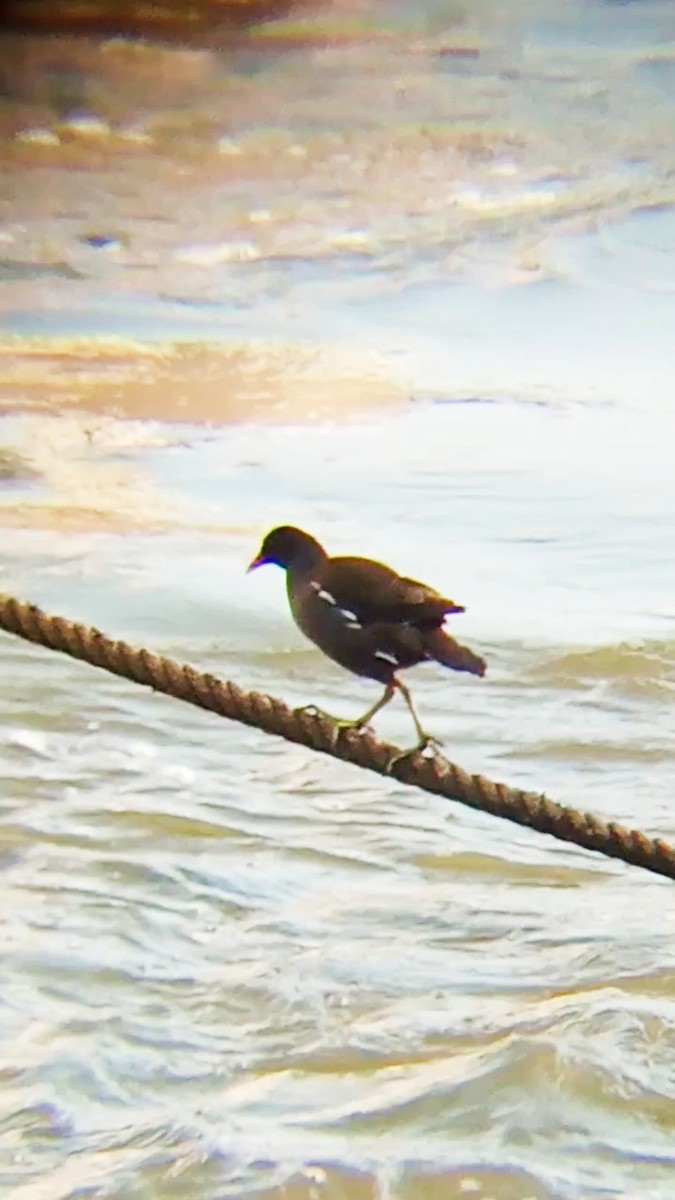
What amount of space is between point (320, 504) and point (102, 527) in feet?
0.73

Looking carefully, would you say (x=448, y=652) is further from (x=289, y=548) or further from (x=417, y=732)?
(x=289, y=548)

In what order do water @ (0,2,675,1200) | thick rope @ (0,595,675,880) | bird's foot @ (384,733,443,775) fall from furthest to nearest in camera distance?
bird's foot @ (384,733,443,775), water @ (0,2,675,1200), thick rope @ (0,595,675,880)

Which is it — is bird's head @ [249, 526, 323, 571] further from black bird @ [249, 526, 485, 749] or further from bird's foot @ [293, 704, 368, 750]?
bird's foot @ [293, 704, 368, 750]

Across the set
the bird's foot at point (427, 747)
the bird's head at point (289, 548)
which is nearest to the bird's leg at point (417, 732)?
the bird's foot at point (427, 747)

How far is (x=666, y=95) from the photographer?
1.57 m

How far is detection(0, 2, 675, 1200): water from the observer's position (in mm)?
1271

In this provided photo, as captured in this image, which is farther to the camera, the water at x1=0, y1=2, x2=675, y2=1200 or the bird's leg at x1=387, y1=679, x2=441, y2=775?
the bird's leg at x1=387, y1=679, x2=441, y2=775

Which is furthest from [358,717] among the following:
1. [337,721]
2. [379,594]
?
[379,594]

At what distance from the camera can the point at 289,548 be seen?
1.47m

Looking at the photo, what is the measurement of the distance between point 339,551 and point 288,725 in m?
0.28

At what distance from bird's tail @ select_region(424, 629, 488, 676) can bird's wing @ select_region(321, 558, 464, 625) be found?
0.01 meters

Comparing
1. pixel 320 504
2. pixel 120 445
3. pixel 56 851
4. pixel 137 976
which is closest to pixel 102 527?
pixel 120 445

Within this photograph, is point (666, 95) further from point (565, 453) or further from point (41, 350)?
point (41, 350)

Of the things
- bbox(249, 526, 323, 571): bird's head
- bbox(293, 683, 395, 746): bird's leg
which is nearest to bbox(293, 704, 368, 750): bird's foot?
bbox(293, 683, 395, 746): bird's leg
